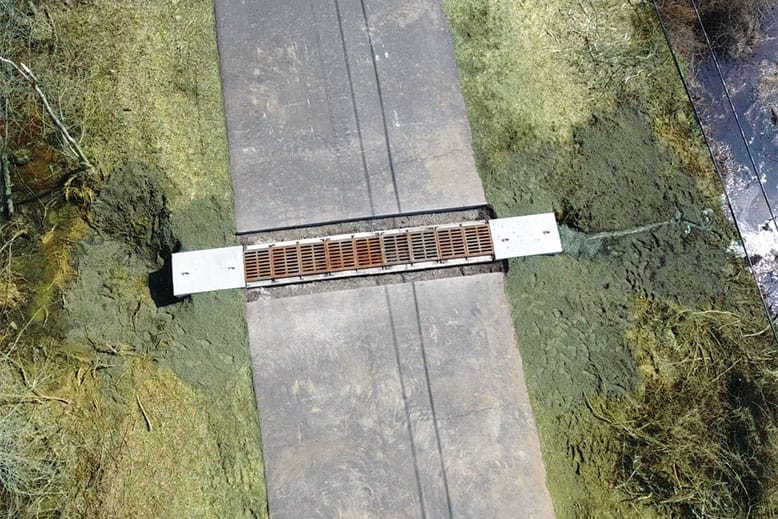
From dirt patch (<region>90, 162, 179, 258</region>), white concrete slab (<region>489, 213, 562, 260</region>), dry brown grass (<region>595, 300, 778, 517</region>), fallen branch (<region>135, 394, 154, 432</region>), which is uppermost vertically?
dirt patch (<region>90, 162, 179, 258</region>)

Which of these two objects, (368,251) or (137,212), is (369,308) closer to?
(368,251)

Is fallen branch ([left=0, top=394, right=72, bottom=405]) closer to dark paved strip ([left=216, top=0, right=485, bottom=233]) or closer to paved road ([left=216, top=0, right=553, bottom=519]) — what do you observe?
paved road ([left=216, top=0, right=553, bottom=519])

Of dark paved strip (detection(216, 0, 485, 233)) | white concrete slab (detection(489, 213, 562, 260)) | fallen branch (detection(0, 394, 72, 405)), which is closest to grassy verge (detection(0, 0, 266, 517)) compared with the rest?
fallen branch (detection(0, 394, 72, 405))

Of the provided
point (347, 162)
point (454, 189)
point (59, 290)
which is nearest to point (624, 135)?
point (454, 189)

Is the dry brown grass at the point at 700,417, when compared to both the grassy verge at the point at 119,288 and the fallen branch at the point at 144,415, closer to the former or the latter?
the grassy verge at the point at 119,288

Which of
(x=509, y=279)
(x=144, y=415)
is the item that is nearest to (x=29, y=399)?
(x=144, y=415)
